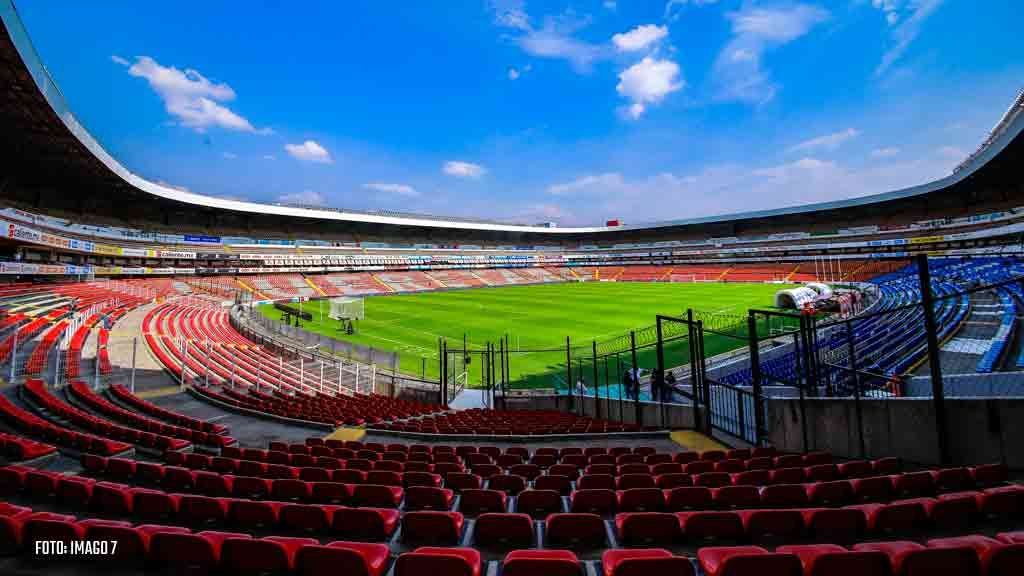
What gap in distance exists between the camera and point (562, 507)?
4.65m

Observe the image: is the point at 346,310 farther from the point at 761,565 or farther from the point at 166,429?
the point at 761,565

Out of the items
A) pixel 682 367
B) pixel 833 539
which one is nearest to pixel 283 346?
pixel 682 367

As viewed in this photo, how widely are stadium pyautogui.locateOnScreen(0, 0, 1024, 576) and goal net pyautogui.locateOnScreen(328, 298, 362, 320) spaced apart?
57 centimetres

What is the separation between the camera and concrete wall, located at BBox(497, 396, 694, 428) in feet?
35.5

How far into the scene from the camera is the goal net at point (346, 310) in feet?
105

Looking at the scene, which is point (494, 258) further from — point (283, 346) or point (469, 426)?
point (469, 426)

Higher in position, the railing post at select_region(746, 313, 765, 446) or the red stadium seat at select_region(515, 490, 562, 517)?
the railing post at select_region(746, 313, 765, 446)

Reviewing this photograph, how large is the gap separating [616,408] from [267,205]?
55303mm

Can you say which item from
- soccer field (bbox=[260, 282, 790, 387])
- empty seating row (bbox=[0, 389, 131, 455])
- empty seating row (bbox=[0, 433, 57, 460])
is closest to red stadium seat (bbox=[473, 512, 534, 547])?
empty seating row (bbox=[0, 389, 131, 455])

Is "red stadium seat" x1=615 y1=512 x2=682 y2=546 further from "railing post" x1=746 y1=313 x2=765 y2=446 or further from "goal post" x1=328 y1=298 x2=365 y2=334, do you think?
"goal post" x1=328 y1=298 x2=365 y2=334

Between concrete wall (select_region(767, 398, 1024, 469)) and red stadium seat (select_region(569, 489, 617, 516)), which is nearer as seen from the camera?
red stadium seat (select_region(569, 489, 617, 516))

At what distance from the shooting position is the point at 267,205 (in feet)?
180

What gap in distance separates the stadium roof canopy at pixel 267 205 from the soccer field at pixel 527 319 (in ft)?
53.0

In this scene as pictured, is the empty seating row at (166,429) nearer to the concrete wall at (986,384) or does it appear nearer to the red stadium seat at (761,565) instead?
the red stadium seat at (761,565)
